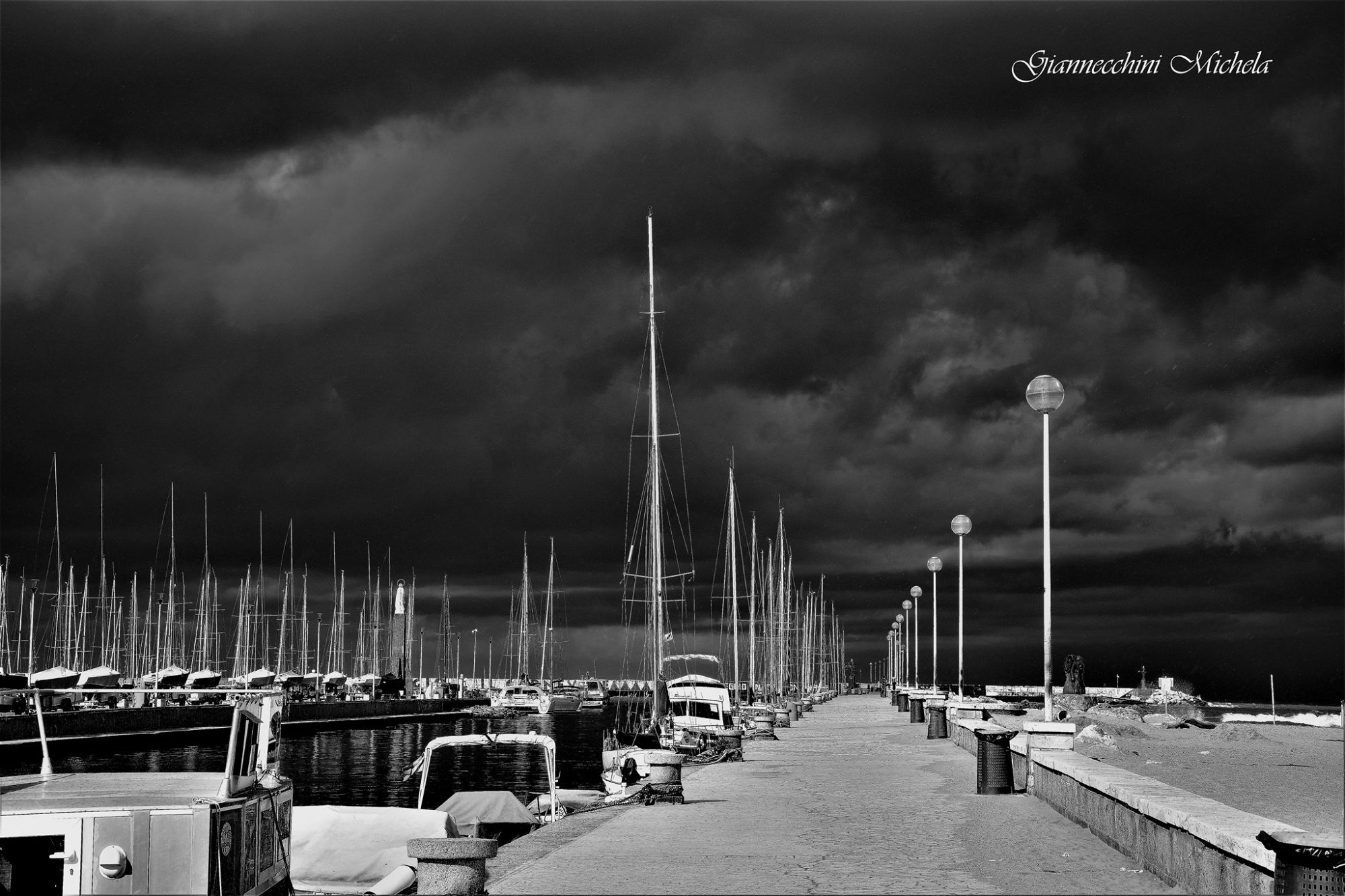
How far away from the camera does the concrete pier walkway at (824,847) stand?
1336 cm

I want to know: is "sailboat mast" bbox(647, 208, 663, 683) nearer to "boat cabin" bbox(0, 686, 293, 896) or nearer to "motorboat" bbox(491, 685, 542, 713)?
"boat cabin" bbox(0, 686, 293, 896)

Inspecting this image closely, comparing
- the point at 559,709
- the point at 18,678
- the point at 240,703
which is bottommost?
the point at 559,709

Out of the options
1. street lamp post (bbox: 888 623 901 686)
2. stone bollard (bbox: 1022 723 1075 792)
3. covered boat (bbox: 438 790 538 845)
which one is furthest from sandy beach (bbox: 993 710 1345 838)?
street lamp post (bbox: 888 623 901 686)

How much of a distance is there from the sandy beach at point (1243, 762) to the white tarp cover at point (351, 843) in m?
12.4

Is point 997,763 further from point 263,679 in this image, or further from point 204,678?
point 263,679

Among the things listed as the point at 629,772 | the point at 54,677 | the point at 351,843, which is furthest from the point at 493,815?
the point at 54,677

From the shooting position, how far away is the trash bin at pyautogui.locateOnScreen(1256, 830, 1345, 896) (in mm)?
8156

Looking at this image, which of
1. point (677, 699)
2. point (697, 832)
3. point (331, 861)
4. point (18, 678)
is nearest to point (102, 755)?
point (18, 678)

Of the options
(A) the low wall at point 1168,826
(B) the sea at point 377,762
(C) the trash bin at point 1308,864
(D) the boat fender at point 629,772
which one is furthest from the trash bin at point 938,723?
(C) the trash bin at point 1308,864

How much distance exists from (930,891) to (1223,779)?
60.5ft

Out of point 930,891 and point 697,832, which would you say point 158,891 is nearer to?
point 930,891

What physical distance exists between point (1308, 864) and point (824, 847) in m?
8.60

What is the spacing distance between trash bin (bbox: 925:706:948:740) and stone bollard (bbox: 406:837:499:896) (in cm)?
3295

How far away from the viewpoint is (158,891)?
1135cm
